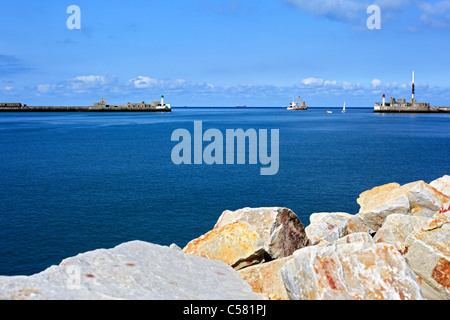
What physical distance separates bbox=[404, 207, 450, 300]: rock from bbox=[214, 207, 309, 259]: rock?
115 inches

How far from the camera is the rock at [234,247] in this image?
9.62 meters

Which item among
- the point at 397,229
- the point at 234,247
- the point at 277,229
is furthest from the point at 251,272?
the point at 397,229

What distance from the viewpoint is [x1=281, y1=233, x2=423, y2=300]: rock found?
639cm

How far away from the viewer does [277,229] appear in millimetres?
10641

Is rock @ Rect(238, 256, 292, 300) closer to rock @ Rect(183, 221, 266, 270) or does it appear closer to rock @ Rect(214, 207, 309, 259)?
rock @ Rect(183, 221, 266, 270)

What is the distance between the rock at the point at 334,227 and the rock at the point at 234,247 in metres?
4.17

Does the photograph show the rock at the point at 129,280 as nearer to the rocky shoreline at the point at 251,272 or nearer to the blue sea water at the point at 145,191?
the rocky shoreline at the point at 251,272

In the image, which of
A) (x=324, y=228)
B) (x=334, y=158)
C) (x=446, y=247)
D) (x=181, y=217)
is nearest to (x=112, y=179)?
(x=181, y=217)

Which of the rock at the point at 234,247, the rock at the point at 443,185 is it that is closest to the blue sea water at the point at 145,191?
the rock at the point at 443,185

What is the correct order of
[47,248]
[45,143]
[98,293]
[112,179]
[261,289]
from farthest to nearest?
[45,143]
[112,179]
[47,248]
[261,289]
[98,293]

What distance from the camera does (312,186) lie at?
31391mm
